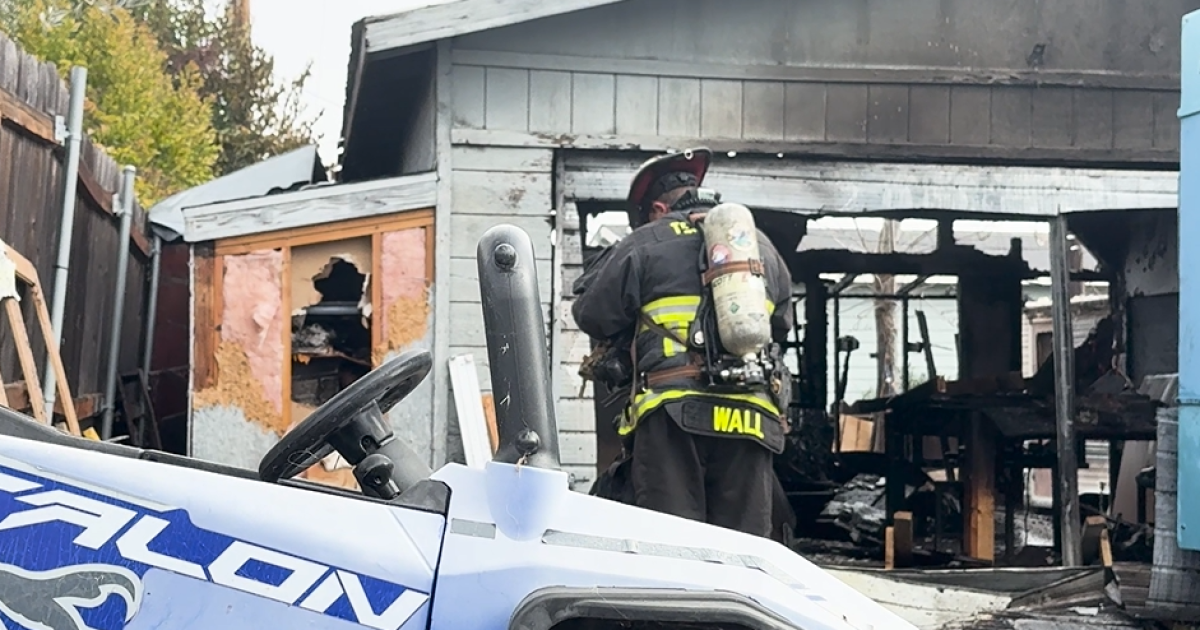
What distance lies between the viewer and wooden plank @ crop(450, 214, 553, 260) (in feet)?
22.2

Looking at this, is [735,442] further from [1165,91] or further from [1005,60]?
[1165,91]

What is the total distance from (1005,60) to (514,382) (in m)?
6.27

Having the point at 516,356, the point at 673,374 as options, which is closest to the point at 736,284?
the point at 673,374

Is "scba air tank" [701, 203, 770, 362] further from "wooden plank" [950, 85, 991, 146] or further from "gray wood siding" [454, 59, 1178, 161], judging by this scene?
"wooden plank" [950, 85, 991, 146]

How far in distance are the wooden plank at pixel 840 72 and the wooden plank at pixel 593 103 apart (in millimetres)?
59

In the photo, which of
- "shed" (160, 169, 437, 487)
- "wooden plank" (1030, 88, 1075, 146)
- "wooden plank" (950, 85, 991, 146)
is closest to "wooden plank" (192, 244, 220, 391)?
"shed" (160, 169, 437, 487)

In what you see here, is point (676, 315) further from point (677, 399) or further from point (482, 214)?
point (482, 214)

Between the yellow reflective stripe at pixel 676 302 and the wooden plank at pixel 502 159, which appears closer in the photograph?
the yellow reflective stripe at pixel 676 302

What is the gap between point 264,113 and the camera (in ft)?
78.2

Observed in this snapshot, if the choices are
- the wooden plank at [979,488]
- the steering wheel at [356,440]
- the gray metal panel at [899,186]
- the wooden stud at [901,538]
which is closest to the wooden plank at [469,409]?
the gray metal panel at [899,186]

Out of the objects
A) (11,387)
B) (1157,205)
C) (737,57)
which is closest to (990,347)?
(1157,205)

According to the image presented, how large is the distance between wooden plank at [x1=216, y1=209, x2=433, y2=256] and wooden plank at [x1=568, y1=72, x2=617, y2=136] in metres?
1.17

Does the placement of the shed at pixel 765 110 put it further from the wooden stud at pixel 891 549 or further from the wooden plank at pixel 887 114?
the wooden stud at pixel 891 549

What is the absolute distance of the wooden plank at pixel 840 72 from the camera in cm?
689
